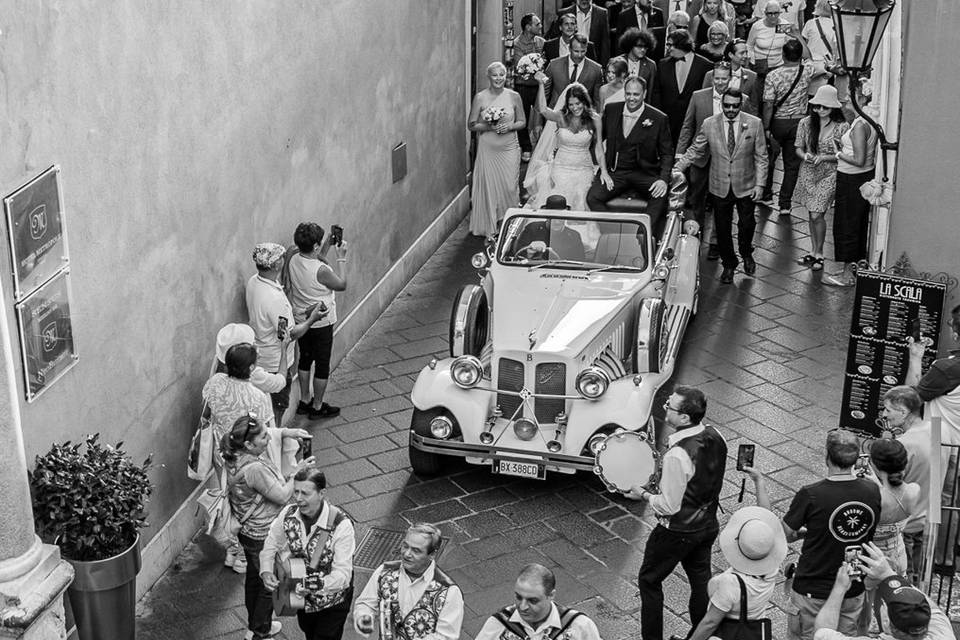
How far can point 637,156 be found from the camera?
1292 cm

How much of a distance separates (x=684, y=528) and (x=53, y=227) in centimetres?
380

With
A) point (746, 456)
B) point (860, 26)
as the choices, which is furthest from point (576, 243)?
point (746, 456)

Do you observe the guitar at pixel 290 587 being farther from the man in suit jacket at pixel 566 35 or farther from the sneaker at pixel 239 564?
the man in suit jacket at pixel 566 35

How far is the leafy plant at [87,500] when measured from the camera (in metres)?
6.97

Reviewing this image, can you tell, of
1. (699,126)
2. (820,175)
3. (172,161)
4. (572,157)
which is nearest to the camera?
(172,161)

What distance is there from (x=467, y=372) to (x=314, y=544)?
10.1ft

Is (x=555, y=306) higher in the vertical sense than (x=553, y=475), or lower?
higher

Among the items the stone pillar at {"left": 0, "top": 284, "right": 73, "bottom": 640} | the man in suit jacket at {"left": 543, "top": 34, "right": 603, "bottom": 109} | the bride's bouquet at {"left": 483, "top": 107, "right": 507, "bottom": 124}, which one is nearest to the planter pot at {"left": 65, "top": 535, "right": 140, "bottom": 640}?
the stone pillar at {"left": 0, "top": 284, "right": 73, "bottom": 640}

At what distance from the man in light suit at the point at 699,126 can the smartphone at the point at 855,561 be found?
7.33 metres

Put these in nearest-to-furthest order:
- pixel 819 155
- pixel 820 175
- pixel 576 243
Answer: pixel 576 243
pixel 819 155
pixel 820 175

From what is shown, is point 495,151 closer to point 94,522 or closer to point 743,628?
point 94,522

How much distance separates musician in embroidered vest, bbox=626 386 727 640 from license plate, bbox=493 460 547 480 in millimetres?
1753

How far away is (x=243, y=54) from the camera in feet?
31.6

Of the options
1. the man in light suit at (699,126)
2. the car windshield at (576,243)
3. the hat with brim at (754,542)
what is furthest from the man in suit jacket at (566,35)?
the hat with brim at (754,542)
